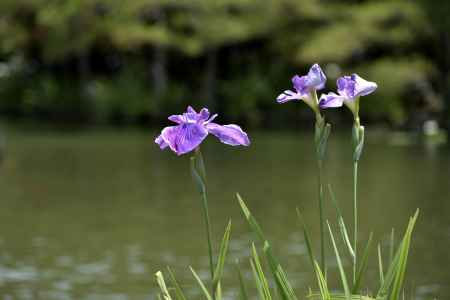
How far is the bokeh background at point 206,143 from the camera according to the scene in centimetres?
1175

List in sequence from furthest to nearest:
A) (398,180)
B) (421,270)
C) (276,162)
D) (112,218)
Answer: (276,162)
(398,180)
(112,218)
(421,270)

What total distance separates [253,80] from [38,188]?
18.0 metres

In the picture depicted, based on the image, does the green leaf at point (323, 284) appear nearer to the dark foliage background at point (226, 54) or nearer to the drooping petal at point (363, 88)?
the drooping petal at point (363, 88)

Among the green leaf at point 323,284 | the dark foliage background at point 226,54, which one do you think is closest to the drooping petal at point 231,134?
the green leaf at point 323,284

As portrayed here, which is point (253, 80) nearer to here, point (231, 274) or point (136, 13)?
point (136, 13)

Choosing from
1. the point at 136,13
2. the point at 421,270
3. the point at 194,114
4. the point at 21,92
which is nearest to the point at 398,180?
the point at 421,270

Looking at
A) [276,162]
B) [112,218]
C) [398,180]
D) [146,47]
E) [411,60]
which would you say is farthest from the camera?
[146,47]

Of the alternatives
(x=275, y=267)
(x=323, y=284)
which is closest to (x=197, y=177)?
(x=275, y=267)

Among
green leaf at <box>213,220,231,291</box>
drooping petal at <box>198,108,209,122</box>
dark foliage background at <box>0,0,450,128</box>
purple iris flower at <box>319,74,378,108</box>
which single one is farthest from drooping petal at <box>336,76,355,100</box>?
dark foliage background at <box>0,0,450,128</box>

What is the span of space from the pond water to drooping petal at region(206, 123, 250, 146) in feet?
22.6

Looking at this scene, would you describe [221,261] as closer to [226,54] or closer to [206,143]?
[206,143]

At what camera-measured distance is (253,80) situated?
1373 inches

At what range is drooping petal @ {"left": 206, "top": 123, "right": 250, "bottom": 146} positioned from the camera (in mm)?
2680

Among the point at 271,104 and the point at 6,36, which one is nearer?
the point at 271,104
